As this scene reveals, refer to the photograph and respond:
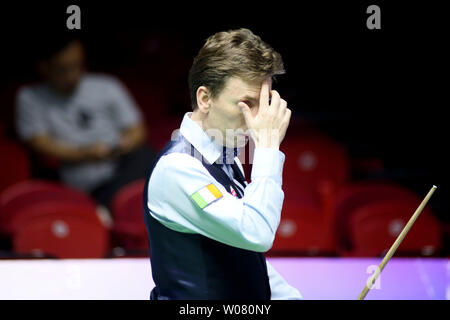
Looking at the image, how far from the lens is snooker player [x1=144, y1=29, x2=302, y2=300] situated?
1.41 meters

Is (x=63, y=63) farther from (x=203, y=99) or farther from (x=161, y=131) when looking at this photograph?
(x=203, y=99)

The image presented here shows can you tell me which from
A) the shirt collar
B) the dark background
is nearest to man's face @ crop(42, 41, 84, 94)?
the dark background

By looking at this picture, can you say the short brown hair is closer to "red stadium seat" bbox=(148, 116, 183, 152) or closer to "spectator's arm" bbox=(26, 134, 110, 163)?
"spectator's arm" bbox=(26, 134, 110, 163)

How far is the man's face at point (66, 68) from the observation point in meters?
3.60

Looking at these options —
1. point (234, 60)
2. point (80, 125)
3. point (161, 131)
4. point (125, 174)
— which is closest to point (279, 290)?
point (234, 60)

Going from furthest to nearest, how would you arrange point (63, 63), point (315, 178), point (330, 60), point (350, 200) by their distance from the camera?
point (330, 60), point (315, 178), point (63, 63), point (350, 200)

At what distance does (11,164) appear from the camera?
3662 millimetres

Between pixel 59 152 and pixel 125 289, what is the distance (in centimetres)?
170

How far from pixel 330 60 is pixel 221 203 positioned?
118 inches

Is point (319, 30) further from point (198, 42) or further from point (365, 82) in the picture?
point (198, 42)

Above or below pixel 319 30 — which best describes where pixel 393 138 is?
below

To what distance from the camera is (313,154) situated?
12.8 ft

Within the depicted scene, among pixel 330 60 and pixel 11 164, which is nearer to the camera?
pixel 11 164
